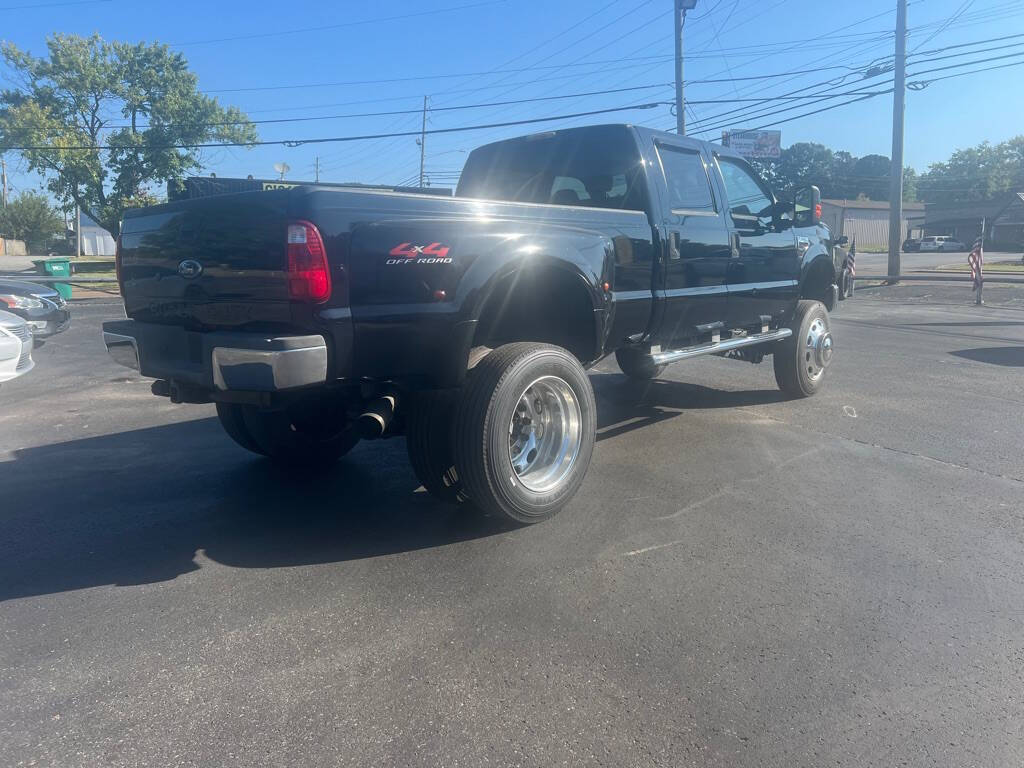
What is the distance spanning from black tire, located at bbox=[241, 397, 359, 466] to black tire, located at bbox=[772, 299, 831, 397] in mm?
4086

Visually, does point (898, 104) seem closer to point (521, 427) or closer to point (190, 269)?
point (521, 427)

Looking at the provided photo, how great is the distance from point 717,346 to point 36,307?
10.7 m

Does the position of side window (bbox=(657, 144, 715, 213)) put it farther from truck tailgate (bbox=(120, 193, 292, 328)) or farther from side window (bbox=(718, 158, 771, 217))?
truck tailgate (bbox=(120, 193, 292, 328))

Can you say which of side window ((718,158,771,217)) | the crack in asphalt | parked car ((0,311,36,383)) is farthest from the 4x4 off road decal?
parked car ((0,311,36,383))

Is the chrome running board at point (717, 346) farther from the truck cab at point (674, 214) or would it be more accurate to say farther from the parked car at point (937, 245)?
the parked car at point (937, 245)

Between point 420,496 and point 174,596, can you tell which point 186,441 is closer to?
point 420,496

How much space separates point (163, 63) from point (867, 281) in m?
35.3

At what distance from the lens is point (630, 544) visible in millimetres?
4051

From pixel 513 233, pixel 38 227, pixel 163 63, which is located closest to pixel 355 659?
pixel 513 233

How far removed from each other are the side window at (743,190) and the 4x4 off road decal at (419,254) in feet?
10.8

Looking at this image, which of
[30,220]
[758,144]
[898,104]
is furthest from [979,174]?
[30,220]

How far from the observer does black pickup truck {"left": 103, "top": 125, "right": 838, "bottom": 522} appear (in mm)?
3527

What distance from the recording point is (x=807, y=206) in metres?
7.05

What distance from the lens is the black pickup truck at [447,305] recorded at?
3.53 meters
